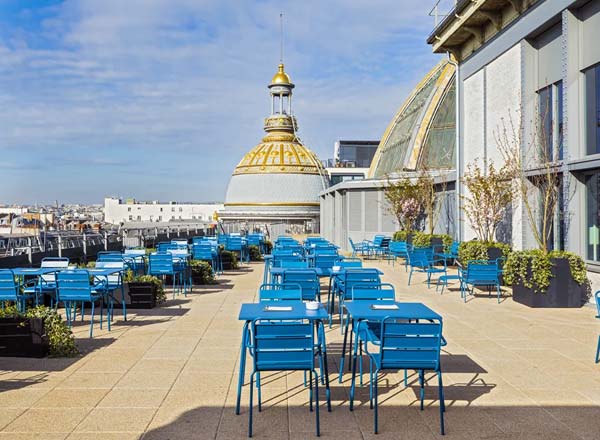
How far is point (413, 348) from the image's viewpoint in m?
5.99

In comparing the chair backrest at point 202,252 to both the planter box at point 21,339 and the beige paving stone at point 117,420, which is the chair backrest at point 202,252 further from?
the beige paving stone at point 117,420

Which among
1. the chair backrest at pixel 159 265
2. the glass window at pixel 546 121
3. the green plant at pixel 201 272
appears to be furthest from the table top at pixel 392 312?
the green plant at pixel 201 272

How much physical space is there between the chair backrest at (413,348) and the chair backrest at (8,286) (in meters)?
7.07

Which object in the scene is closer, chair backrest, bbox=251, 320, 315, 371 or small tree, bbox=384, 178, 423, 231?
chair backrest, bbox=251, 320, 315, 371

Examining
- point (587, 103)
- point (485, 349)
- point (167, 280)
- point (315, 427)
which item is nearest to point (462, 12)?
point (587, 103)

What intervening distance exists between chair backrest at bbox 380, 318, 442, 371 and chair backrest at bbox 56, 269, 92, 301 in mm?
5878

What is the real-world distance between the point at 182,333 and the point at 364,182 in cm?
2365

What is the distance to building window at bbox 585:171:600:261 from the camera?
1379 centimetres

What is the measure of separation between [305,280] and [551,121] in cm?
880

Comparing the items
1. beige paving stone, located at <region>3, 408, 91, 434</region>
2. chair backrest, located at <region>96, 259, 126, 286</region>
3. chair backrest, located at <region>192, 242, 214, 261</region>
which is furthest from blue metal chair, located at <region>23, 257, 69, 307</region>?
chair backrest, located at <region>192, 242, 214, 261</region>

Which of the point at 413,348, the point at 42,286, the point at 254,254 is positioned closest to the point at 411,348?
the point at 413,348

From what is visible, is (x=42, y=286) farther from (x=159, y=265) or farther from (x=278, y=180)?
(x=278, y=180)

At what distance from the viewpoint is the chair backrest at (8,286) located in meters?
10.7

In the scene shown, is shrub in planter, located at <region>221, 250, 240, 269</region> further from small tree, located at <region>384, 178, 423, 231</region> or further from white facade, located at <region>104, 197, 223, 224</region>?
white facade, located at <region>104, 197, 223, 224</region>
